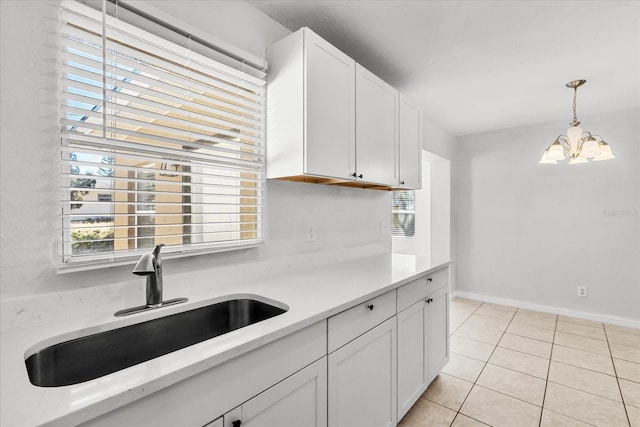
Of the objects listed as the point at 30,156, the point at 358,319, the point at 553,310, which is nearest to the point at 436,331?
the point at 358,319

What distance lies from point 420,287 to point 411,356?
0.41 m

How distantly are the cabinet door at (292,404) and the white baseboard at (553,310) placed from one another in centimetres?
373

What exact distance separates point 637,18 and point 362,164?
5.77 feet

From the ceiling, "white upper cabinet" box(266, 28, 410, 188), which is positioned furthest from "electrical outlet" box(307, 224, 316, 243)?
the ceiling

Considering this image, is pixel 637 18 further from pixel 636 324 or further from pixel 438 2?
pixel 636 324

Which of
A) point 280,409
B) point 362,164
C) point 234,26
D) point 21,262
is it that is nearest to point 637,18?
point 362,164

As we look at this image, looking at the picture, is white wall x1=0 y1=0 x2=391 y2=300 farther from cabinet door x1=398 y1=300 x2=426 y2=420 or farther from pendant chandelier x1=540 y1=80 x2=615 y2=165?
pendant chandelier x1=540 y1=80 x2=615 y2=165

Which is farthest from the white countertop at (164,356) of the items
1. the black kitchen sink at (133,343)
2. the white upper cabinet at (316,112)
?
the white upper cabinet at (316,112)

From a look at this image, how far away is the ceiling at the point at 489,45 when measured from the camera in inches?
68.6

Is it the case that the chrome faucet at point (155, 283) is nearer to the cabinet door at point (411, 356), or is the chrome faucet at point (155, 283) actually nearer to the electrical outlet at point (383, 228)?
the cabinet door at point (411, 356)

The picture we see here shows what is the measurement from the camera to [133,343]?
112cm

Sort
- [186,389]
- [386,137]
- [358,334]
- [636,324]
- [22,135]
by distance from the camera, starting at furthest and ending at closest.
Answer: [636,324], [386,137], [358,334], [22,135], [186,389]

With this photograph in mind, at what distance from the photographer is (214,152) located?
5.27 ft

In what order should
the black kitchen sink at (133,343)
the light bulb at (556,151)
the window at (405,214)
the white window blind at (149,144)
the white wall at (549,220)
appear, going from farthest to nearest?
the window at (405,214), the white wall at (549,220), the light bulb at (556,151), the white window blind at (149,144), the black kitchen sink at (133,343)
